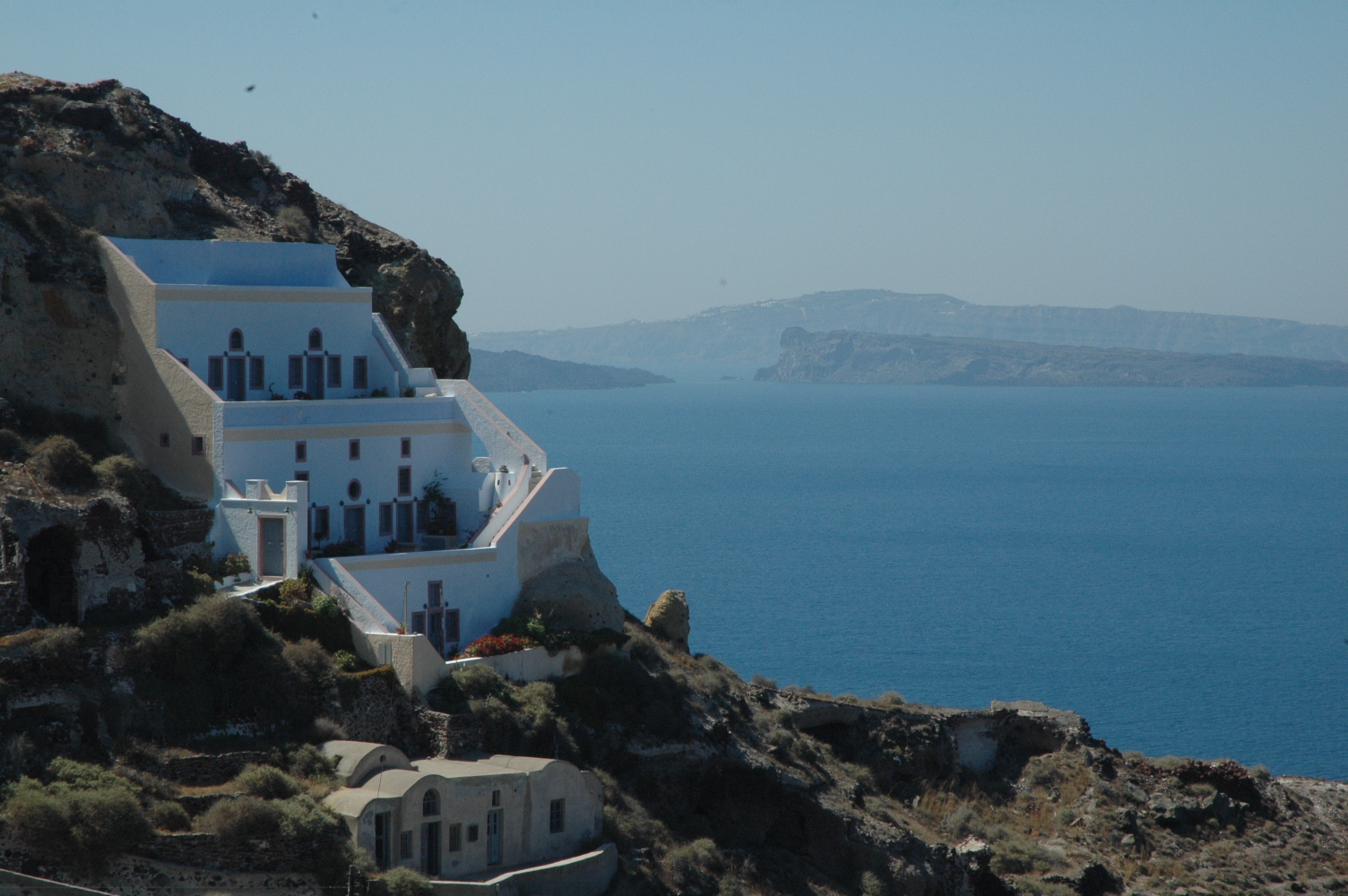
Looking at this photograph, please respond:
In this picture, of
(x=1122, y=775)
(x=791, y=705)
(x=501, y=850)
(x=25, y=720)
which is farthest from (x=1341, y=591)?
(x=25, y=720)

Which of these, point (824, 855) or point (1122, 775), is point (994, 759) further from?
point (824, 855)

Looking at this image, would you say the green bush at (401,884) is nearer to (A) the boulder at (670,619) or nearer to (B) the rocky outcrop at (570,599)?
(B) the rocky outcrop at (570,599)

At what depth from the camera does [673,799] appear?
155 feet

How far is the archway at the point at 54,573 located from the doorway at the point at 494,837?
450 inches

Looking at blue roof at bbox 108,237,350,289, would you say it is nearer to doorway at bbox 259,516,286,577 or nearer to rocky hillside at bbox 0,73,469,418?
rocky hillside at bbox 0,73,469,418

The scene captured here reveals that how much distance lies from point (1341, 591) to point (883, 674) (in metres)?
54.6

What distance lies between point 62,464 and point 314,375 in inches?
440

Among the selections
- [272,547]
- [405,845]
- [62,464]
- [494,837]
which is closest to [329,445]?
[272,547]

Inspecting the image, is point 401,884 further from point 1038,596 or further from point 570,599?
point 1038,596

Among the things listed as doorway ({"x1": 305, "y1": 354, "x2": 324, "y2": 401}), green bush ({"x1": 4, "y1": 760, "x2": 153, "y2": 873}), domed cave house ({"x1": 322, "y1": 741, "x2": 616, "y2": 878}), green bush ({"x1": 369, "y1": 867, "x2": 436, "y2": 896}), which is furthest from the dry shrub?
doorway ({"x1": 305, "y1": 354, "x2": 324, "y2": 401})

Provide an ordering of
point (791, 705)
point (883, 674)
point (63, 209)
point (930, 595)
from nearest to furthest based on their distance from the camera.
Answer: point (63, 209)
point (791, 705)
point (883, 674)
point (930, 595)

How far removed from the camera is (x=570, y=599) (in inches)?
1957

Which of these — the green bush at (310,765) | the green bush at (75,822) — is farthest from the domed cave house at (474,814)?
the green bush at (75,822)

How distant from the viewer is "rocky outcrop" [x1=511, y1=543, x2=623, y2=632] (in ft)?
162
